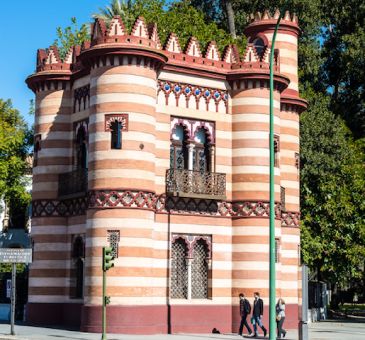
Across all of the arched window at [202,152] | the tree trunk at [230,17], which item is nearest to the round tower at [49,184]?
the arched window at [202,152]

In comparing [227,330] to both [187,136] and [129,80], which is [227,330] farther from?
[129,80]

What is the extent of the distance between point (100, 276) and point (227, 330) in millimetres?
5860

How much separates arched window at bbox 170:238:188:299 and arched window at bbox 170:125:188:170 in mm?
2921

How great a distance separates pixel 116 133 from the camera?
2962cm

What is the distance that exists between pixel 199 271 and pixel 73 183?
5.91 m

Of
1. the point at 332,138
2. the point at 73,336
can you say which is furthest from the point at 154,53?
the point at 332,138

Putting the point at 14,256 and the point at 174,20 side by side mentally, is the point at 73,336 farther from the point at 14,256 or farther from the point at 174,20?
the point at 174,20

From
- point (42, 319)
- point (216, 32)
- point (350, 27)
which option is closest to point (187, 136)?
point (42, 319)

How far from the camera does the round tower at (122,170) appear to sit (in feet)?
93.2

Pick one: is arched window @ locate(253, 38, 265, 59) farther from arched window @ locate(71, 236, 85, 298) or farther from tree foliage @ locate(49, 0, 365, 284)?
arched window @ locate(71, 236, 85, 298)

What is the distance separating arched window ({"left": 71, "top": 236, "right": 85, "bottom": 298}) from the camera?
103 feet

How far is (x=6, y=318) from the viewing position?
37.5m

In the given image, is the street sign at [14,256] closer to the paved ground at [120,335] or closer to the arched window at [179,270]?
the paved ground at [120,335]

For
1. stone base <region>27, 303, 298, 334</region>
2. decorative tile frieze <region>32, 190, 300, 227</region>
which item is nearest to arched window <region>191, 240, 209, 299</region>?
stone base <region>27, 303, 298, 334</region>
